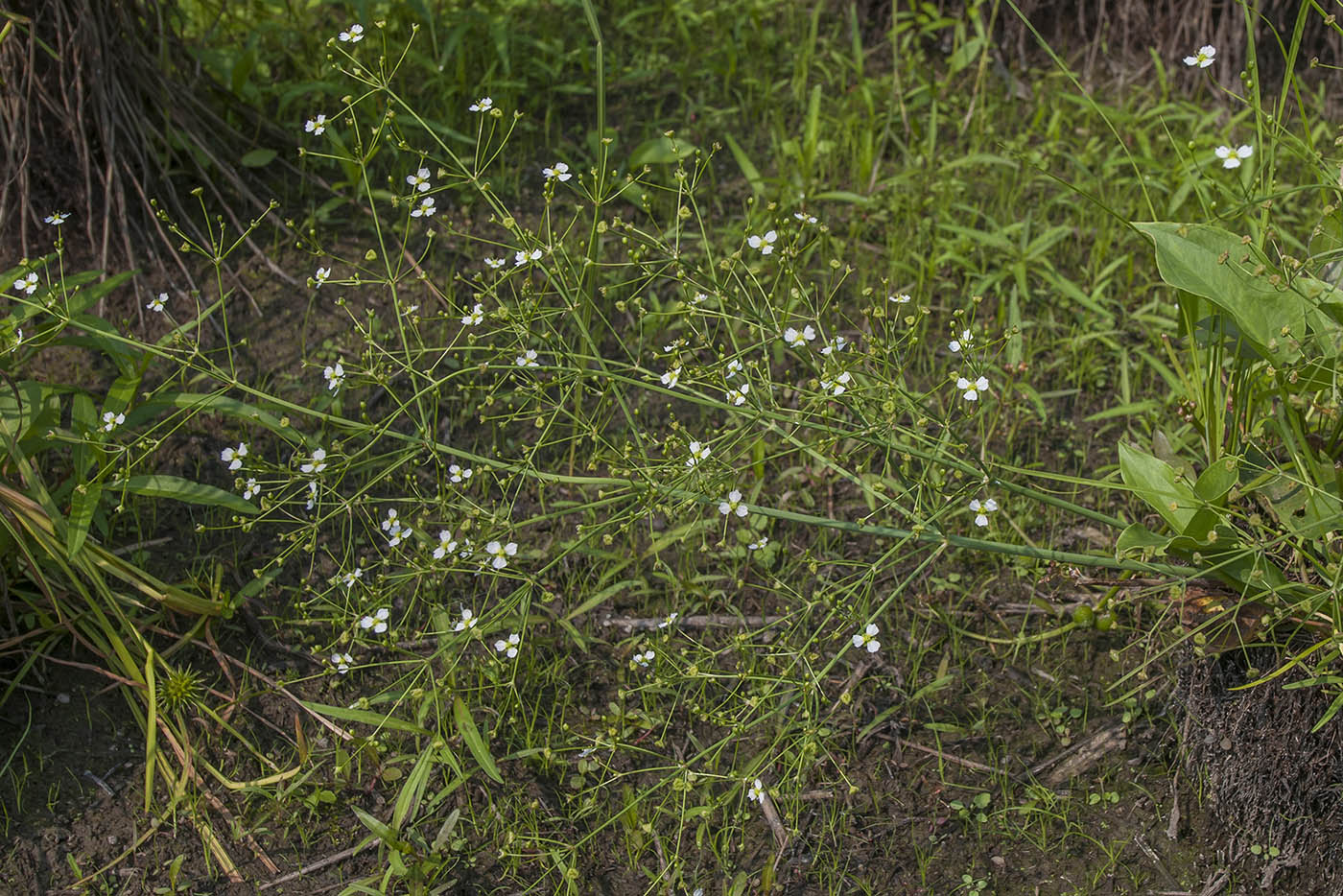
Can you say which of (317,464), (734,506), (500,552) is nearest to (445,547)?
(500,552)

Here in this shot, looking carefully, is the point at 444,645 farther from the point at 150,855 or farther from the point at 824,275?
the point at 824,275

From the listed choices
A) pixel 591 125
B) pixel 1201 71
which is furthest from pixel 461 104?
pixel 1201 71

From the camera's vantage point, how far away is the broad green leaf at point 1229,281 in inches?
80.7

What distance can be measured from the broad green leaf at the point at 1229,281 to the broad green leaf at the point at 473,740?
1.40m

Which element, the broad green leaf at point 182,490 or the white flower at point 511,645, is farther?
the broad green leaf at point 182,490

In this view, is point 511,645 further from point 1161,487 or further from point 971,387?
point 1161,487

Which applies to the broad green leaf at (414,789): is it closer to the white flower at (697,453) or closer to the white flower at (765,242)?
the white flower at (697,453)

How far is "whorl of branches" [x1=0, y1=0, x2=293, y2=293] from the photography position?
301 centimetres

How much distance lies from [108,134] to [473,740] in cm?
182

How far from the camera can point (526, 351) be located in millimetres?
2301

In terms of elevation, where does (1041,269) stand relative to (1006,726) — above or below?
above

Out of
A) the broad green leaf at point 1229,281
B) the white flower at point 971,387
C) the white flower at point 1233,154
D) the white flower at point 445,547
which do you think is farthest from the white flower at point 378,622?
the white flower at point 1233,154

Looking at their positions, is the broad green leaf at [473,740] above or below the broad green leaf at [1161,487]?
below

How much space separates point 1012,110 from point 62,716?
2972 mm
